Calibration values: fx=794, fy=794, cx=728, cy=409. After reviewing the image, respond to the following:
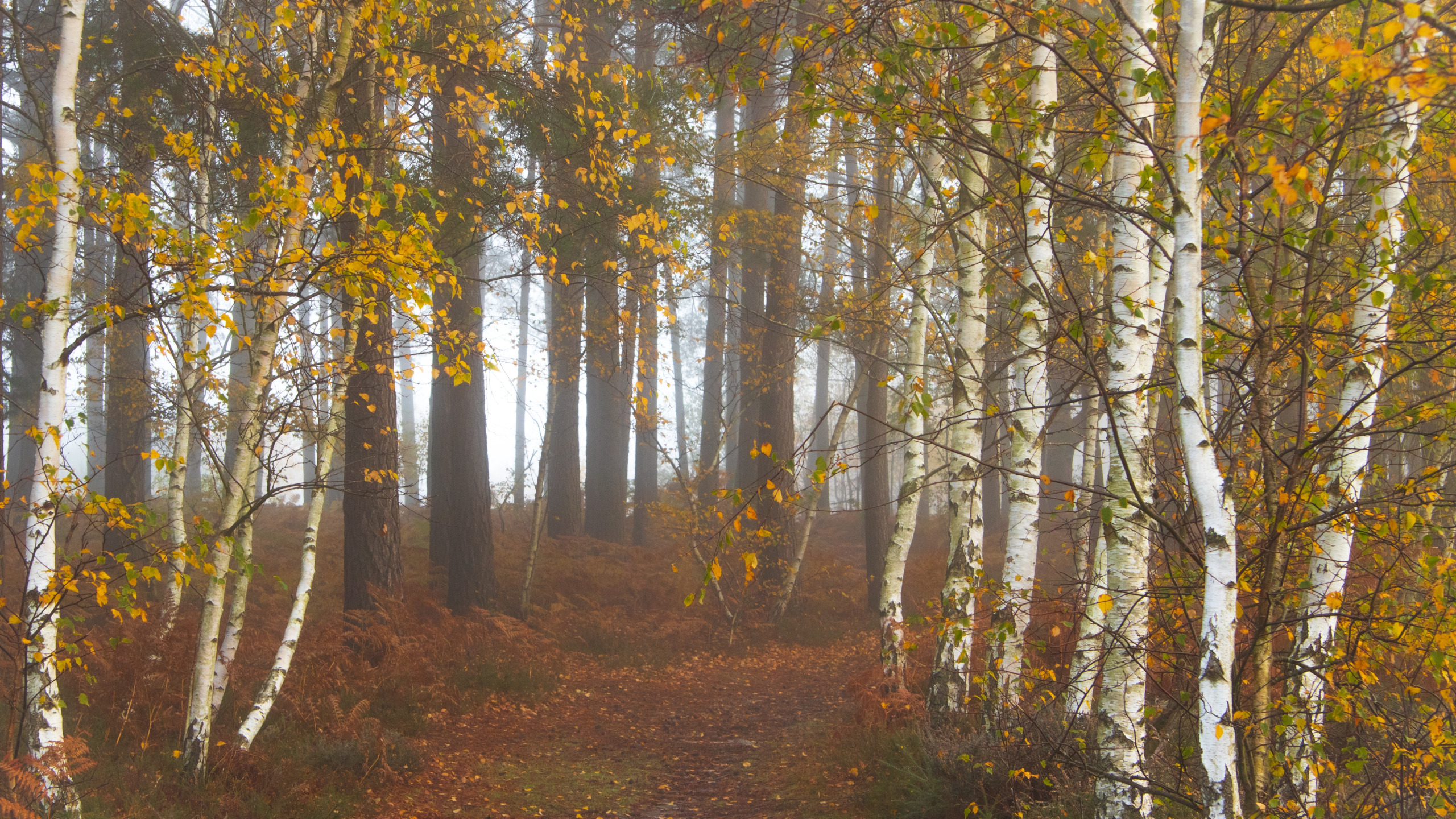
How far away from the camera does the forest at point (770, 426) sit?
3.31 metres

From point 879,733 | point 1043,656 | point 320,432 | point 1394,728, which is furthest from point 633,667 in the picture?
point 1394,728

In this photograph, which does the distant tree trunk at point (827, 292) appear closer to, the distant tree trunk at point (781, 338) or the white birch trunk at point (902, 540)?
the distant tree trunk at point (781, 338)

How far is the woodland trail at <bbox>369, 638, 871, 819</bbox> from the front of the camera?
5.78 m

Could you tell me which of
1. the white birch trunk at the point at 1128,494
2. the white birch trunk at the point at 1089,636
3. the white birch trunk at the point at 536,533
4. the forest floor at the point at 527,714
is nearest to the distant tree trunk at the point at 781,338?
the forest floor at the point at 527,714

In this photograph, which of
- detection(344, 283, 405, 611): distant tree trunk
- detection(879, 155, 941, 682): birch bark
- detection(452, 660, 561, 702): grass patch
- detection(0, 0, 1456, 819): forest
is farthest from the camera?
detection(452, 660, 561, 702): grass patch

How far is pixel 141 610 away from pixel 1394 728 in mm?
5984

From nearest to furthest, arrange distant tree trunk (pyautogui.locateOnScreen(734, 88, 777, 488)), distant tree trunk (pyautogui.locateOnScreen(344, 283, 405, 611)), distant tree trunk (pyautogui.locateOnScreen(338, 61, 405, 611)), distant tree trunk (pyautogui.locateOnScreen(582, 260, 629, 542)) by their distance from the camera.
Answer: distant tree trunk (pyautogui.locateOnScreen(338, 61, 405, 611))
distant tree trunk (pyautogui.locateOnScreen(344, 283, 405, 611))
distant tree trunk (pyautogui.locateOnScreen(734, 88, 777, 488))
distant tree trunk (pyautogui.locateOnScreen(582, 260, 629, 542))

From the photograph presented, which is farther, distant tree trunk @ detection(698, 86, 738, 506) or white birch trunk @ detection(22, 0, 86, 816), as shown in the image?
distant tree trunk @ detection(698, 86, 738, 506)

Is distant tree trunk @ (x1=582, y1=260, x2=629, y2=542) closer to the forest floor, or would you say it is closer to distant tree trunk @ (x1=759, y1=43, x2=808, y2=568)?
the forest floor

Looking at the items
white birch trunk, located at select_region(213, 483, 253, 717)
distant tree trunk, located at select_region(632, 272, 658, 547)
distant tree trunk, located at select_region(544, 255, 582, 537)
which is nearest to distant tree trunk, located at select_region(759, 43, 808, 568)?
distant tree trunk, located at select_region(632, 272, 658, 547)

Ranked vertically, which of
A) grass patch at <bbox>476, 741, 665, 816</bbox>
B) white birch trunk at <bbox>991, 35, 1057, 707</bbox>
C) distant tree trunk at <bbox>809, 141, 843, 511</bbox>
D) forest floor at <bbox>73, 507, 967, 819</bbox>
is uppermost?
distant tree trunk at <bbox>809, 141, 843, 511</bbox>

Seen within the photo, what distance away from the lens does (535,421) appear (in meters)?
10.6

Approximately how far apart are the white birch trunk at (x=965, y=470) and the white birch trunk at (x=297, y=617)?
4482 mm

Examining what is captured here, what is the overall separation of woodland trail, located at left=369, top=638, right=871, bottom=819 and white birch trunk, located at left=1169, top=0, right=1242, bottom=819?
3.16 metres
